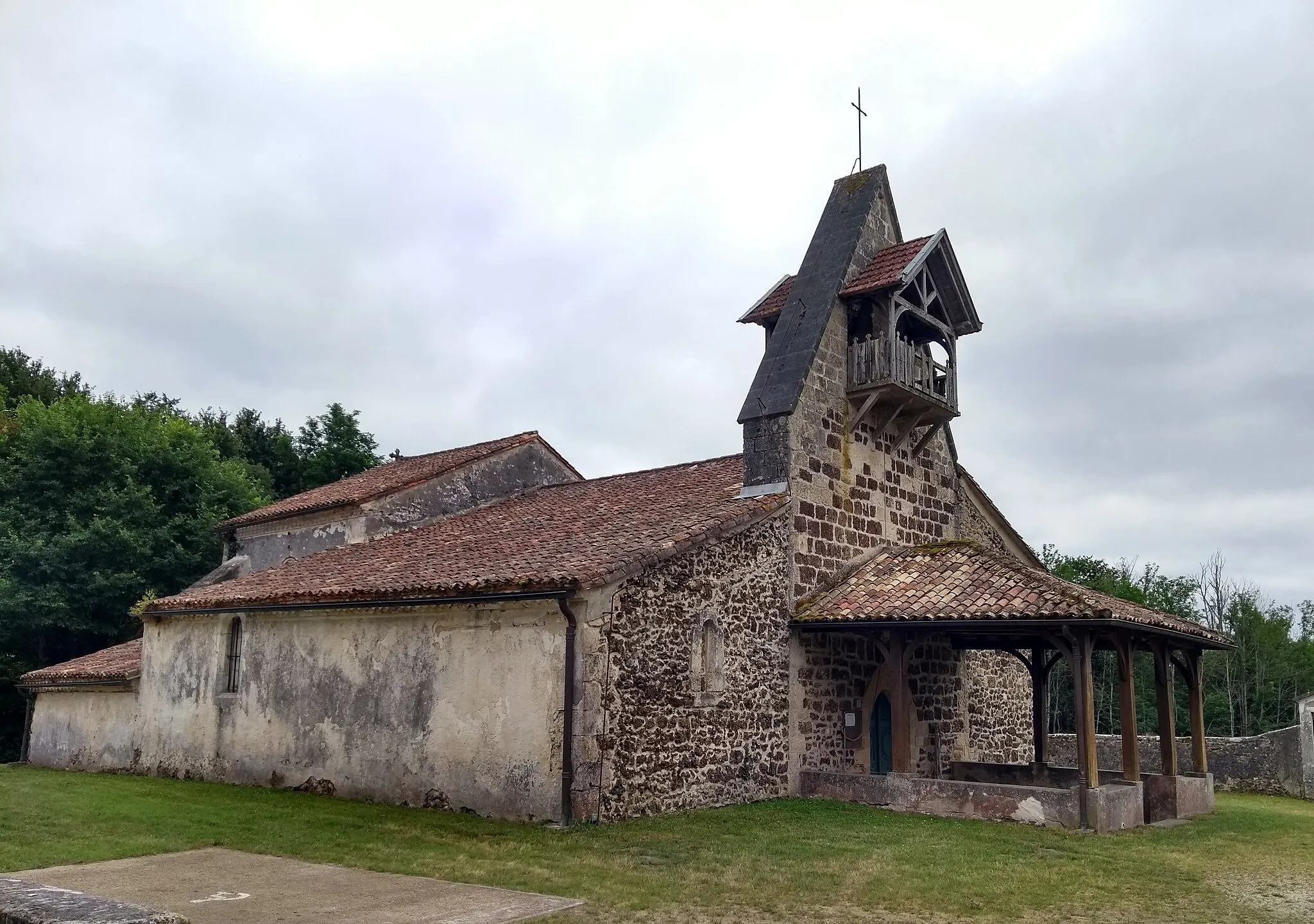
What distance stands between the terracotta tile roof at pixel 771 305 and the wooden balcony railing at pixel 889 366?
5.70 feet

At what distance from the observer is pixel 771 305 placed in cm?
1964

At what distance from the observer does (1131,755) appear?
48.1 ft

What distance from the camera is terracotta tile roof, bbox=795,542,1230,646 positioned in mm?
13984

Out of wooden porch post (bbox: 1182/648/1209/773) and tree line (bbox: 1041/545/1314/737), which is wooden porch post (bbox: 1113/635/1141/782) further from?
tree line (bbox: 1041/545/1314/737)

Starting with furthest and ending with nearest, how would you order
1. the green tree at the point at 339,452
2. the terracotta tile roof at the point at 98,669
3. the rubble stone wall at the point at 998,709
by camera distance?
1. the green tree at the point at 339,452
2. the terracotta tile roof at the point at 98,669
3. the rubble stone wall at the point at 998,709

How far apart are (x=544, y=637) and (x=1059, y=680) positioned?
30.9 meters

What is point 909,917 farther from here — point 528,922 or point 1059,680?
point 1059,680

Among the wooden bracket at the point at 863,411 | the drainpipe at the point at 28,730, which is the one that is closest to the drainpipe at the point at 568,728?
the wooden bracket at the point at 863,411

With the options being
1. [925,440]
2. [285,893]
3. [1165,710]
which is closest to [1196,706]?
[1165,710]

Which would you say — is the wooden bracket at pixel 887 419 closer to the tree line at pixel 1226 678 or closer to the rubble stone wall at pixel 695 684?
the rubble stone wall at pixel 695 684

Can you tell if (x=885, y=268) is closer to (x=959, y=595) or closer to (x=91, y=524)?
(x=959, y=595)

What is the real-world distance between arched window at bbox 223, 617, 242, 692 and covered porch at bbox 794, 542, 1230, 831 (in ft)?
31.7

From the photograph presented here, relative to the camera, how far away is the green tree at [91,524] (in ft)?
90.8

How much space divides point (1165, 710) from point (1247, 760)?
8.85 metres
